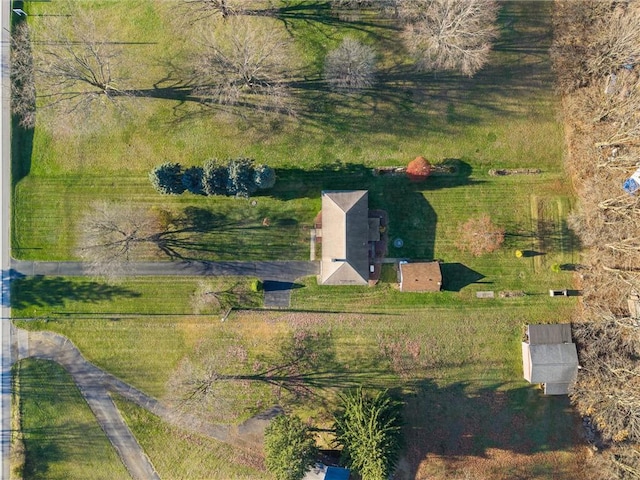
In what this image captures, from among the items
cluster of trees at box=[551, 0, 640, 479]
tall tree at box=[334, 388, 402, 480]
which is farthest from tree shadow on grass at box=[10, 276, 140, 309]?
cluster of trees at box=[551, 0, 640, 479]

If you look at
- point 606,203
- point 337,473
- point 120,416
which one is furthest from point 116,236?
point 606,203

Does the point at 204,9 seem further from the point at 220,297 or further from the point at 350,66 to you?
the point at 220,297

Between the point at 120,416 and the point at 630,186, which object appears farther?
the point at 120,416

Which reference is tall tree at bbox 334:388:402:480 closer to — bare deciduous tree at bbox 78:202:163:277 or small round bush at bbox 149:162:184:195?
bare deciduous tree at bbox 78:202:163:277

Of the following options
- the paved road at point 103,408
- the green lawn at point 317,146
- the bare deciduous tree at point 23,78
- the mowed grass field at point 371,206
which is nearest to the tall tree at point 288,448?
the mowed grass field at point 371,206

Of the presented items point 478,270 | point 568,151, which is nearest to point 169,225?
point 478,270

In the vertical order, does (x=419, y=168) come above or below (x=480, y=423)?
above
